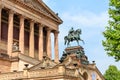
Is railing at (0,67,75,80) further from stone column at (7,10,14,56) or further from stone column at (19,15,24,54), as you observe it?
stone column at (19,15,24,54)

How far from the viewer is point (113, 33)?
23828 millimetres

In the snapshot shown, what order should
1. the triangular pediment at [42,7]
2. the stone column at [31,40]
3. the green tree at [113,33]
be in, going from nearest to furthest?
the green tree at [113,33]
the stone column at [31,40]
the triangular pediment at [42,7]

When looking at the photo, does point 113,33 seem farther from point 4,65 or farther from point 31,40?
point 31,40

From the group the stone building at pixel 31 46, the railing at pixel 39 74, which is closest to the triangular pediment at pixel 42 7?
the stone building at pixel 31 46

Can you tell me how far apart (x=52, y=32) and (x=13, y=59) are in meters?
18.7

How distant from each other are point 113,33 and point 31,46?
29376 mm

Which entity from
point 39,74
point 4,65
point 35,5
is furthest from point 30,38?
point 39,74

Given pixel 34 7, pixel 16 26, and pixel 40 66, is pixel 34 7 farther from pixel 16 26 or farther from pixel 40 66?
pixel 40 66

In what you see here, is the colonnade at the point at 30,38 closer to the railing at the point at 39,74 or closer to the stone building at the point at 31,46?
the stone building at the point at 31,46

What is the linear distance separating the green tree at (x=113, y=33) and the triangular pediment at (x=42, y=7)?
28.1 metres

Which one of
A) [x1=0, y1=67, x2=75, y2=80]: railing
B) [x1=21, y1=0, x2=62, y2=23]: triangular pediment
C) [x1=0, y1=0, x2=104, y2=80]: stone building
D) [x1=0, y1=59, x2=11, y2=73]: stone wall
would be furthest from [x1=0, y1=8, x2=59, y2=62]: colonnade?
[x1=0, y1=67, x2=75, y2=80]: railing

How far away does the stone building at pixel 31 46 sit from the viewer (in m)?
35.7

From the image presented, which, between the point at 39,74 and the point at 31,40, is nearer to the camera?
the point at 39,74

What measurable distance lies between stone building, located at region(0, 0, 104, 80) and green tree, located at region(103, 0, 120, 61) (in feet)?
33.7
